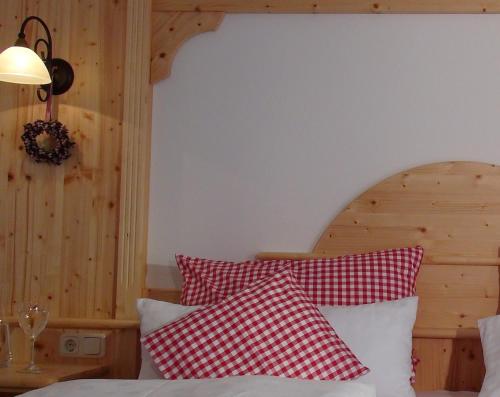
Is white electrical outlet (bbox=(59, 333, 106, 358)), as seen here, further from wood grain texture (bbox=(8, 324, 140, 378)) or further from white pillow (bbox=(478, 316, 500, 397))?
white pillow (bbox=(478, 316, 500, 397))

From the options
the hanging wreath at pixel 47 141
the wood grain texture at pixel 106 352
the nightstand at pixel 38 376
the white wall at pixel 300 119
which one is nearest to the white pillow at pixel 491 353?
the white wall at pixel 300 119

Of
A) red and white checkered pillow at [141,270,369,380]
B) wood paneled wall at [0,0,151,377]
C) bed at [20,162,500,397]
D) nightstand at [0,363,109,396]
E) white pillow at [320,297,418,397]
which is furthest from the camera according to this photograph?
wood paneled wall at [0,0,151,377]

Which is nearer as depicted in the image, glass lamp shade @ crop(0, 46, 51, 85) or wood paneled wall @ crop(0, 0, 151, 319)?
glass lamp shade @ crop(0, 46, 51, 85)

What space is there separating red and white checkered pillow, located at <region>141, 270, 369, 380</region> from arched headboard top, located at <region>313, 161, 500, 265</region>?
54cm

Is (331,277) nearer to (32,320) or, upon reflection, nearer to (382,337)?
(382,337)

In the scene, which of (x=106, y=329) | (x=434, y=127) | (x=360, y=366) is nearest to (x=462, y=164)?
(x=434, y=127)

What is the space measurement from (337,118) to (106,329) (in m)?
1.15

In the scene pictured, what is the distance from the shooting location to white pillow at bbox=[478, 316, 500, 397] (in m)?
2.75

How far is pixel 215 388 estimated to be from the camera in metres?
2.12

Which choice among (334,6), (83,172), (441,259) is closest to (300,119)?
(334,6)

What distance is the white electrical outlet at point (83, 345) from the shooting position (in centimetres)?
336

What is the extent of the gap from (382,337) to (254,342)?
44 cm

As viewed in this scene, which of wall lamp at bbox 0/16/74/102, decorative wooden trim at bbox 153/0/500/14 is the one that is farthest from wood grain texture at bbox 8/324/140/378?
decorative wooden trim at bbox 153/0/500/14

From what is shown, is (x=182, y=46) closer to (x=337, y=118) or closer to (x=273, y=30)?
(x=273, y=30)
